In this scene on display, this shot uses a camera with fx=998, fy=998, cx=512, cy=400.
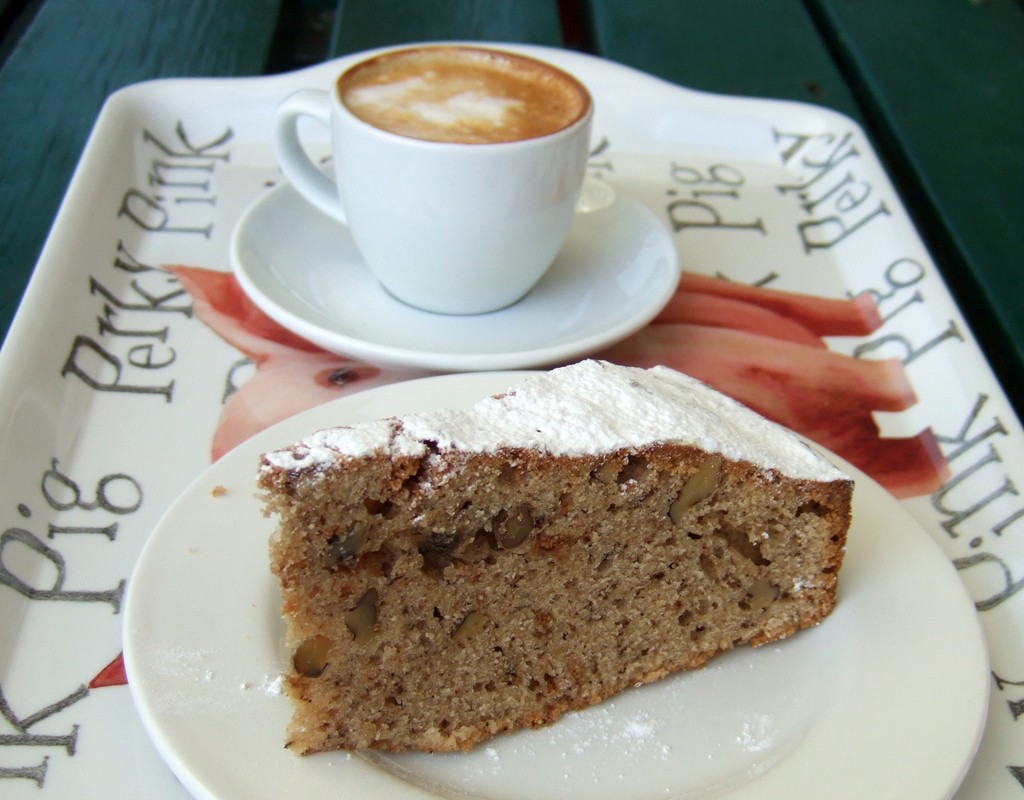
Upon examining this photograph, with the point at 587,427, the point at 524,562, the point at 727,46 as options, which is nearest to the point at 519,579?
the point at 524,562

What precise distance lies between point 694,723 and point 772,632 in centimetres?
16

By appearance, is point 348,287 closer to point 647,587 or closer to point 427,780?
point 647,587

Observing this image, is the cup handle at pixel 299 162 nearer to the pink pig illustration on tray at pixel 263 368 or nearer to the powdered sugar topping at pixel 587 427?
the pink pig illustration on tray at pixel 263 368

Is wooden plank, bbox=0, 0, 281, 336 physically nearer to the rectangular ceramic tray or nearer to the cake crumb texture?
the rectangular ceramic tray

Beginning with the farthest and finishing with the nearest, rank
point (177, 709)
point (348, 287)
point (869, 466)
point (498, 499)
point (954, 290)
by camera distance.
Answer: point (954, 290)
point (348, 287)
point (869, 466)
point (498, 499)
point (177, 709)

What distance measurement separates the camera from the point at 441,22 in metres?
2.43

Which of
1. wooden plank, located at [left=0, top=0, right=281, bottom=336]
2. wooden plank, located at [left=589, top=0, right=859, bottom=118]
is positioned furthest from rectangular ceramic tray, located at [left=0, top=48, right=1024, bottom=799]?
wooden plank, located at [left=589, top=0, right=859, bottom=118]

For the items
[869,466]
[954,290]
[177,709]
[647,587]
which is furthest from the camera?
[954,290]

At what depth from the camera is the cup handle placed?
153 centimetres

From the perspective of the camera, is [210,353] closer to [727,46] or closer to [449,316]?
[449,316]

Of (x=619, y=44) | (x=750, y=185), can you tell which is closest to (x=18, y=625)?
(x=750, y=185)

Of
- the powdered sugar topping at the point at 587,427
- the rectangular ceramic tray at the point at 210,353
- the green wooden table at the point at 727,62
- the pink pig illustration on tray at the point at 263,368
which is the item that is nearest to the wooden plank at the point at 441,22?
the green wooden table at the point at 727,62

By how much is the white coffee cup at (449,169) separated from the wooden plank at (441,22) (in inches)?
32.1

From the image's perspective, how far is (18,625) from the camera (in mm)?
993
